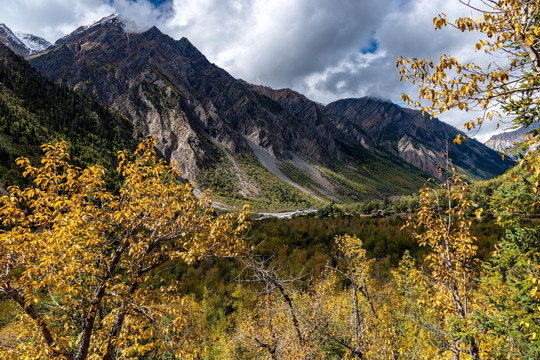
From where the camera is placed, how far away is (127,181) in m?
7.03

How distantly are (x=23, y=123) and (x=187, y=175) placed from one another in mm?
78146

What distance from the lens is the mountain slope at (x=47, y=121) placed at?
220ft

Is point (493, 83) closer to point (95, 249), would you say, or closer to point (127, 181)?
point (127, 181)

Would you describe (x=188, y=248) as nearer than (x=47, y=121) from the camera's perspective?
Yes

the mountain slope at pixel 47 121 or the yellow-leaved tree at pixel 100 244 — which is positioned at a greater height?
the mountain slope at pixel 47 121

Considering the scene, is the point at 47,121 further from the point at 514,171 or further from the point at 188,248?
the point at 514,171

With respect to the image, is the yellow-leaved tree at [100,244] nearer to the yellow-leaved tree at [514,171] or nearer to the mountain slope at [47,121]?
the yellow-leaved tree at [514,171]

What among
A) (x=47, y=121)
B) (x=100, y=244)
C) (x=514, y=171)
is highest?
(x=47, y=121)

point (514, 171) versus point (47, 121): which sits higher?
point (47, 121)

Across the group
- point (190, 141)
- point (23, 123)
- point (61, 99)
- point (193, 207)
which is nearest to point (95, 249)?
point (193, 207)

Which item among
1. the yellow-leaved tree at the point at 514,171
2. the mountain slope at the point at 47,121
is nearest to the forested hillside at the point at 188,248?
the yellow-leaved tree at the point at 514,171

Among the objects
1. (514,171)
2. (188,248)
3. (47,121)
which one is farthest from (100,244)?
(47,121)

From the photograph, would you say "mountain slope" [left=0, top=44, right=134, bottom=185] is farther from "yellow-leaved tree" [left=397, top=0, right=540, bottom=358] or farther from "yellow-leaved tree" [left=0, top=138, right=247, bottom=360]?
"yellow-leaved tree" [left=397, top=0, right=540, bottom=358]

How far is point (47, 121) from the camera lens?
93250 millimetres
